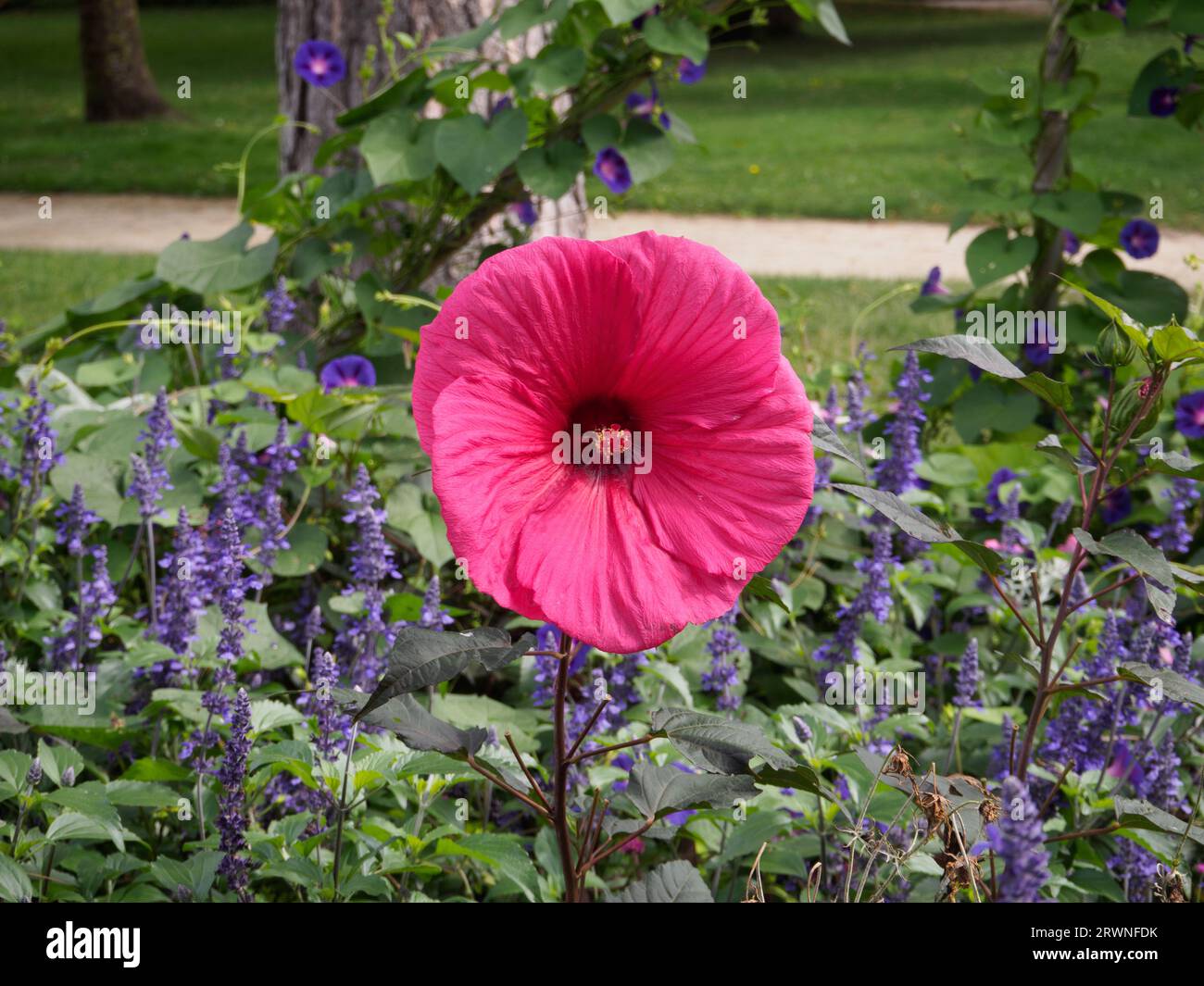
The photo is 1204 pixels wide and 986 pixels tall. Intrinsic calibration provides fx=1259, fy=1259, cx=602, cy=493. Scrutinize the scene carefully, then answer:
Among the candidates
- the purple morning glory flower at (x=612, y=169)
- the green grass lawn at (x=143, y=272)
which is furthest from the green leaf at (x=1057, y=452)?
the green grass lawn at (x=143, y=272)

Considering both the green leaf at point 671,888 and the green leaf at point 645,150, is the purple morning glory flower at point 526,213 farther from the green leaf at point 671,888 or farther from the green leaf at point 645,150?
the green leaf at point 671,888

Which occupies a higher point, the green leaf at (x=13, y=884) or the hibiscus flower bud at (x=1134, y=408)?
the hibiscus flower bud at (x=1134, y=408)

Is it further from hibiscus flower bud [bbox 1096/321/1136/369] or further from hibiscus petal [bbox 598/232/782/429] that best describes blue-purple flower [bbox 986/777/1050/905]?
hibiscus flower bud [bbox 1096/321/1136/369]

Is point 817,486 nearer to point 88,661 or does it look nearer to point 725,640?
point 725,640

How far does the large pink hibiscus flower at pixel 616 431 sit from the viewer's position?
109 centimetres

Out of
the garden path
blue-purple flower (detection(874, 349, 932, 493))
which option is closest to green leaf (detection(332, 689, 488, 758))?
blue-purple flower (detection(874, 349, 932, 493))

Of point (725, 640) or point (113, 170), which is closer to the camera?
point (725, 640)

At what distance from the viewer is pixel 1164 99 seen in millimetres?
3426

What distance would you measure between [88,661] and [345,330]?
57.9 inches

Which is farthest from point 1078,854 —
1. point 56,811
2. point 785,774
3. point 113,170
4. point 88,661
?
point 113,170

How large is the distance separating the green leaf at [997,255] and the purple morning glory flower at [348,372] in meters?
1.58

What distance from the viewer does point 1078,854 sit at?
5.97 feet

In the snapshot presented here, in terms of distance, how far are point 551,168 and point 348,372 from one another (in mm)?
705

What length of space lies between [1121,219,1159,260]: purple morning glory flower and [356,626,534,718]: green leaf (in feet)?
9.38
